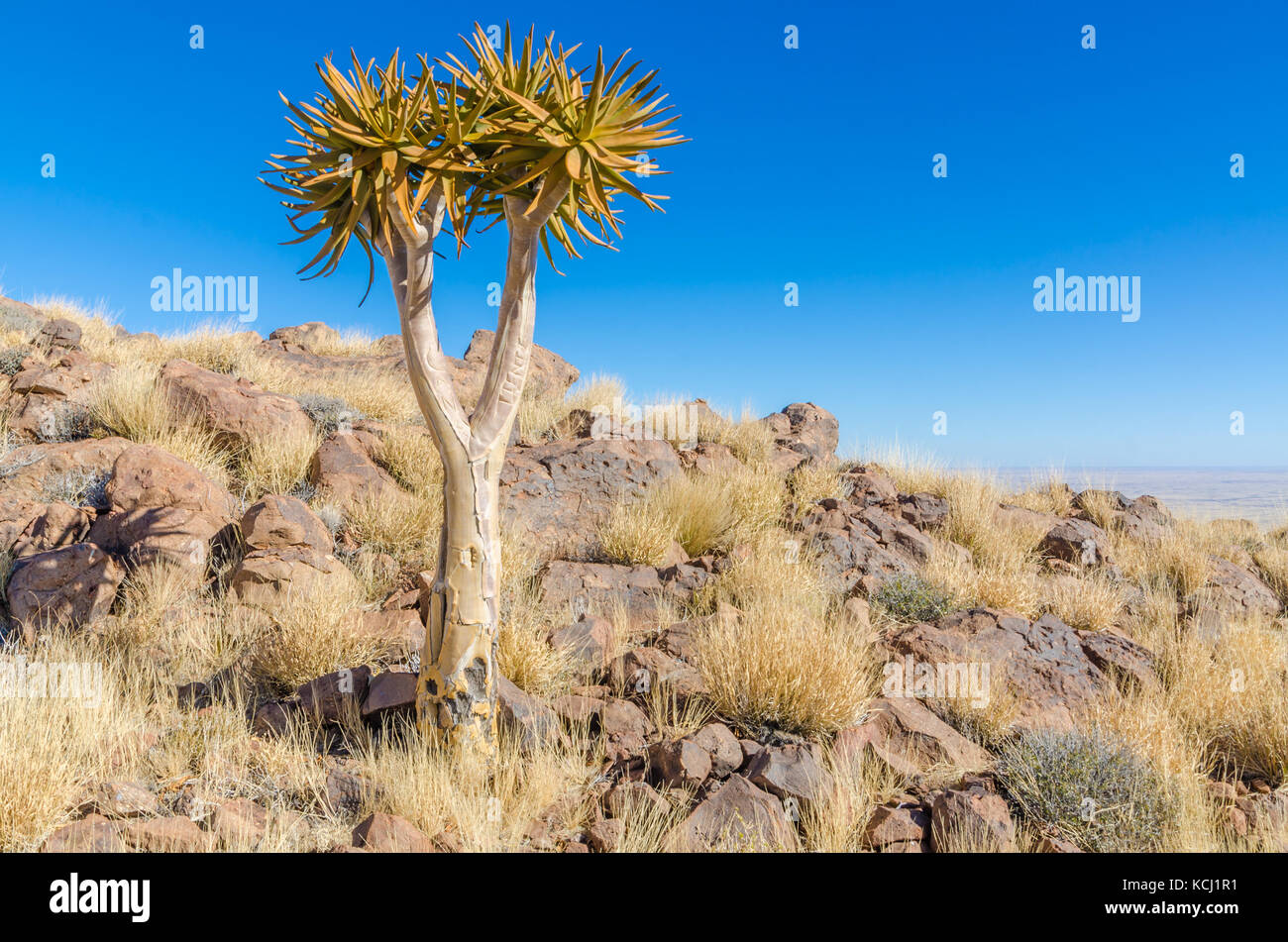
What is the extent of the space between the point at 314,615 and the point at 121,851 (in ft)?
7.83

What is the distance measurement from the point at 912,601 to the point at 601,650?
3.32 metres

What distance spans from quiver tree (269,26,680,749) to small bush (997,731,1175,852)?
3.46m

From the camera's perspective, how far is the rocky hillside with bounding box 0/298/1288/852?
4.26 m

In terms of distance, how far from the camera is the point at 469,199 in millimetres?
4723

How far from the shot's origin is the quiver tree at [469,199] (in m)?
4.01

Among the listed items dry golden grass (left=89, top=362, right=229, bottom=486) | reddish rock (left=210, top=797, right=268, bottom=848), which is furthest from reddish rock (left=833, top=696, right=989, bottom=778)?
dry golden grass (left=89, top=362, right=229, bottom=486)

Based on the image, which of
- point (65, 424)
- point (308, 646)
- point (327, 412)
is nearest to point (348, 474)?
point (327, 412)

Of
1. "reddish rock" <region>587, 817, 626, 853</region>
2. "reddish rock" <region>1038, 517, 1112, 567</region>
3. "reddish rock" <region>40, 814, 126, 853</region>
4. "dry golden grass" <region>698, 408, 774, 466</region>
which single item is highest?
"dry golden grass" <region>698, 408, 774, 466</region>

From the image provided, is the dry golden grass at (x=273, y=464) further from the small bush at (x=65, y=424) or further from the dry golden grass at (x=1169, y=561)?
the dry golden grass at (x=1169, y=561)

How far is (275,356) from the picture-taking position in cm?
1442

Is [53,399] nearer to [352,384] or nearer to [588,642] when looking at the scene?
[352,384]

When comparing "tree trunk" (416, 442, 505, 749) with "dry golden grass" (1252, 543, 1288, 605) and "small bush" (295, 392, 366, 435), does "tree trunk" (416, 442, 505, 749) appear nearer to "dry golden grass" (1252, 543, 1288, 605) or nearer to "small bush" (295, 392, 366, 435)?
"small bush" (295, 392, 366, 435)

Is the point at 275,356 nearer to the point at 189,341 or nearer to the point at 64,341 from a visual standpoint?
the point at 189,341

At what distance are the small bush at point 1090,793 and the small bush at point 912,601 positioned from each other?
8.08 feet
